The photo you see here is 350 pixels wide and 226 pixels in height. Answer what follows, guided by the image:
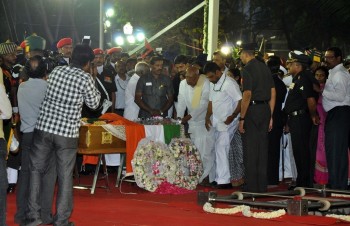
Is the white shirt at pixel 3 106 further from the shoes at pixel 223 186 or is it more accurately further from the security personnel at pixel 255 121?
the shoes at pixel 223 186

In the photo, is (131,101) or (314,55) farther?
(314,55)

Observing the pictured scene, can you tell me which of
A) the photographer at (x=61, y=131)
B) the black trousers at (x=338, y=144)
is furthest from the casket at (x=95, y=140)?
the black trousers at (x=338, y=144)

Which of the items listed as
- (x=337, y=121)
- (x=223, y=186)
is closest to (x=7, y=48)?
(x=223, y=186)

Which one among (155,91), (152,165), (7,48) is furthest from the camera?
(155,91)

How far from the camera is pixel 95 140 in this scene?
12.6 metres

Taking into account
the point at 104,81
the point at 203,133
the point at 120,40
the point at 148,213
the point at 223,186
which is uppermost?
the point at 120,40

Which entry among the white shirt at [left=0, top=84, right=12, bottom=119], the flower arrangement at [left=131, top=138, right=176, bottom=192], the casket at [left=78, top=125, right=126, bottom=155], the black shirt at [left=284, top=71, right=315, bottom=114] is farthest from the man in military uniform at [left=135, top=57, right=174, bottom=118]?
the white shirt at [left=0, top=84, right=12, bottom=119]

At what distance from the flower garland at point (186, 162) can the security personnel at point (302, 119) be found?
1629mm

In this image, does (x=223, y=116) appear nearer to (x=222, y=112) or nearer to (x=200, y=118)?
(x=222, y=112)

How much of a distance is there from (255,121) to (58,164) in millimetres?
3984

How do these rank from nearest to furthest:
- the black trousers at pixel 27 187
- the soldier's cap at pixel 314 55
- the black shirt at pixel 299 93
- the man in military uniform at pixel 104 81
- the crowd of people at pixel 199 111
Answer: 1. the crowd of people at pixel 199 111
2. the black trousers at pixel 27 187
3. the black shirt at pixel 299 93
4. the man in military uniform at pixel 104 81
5. the soldier's cap at pixel 314 55

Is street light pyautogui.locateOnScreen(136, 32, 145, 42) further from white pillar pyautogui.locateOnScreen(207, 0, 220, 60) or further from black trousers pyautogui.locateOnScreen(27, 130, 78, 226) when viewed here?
black trousers pyautogui.locateOnScreen(27, 130, 78, 226)

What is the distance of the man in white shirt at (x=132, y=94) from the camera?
16016 millimetres

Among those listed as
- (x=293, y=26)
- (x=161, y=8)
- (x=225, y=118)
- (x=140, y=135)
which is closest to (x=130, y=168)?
(x=140, y=135)
